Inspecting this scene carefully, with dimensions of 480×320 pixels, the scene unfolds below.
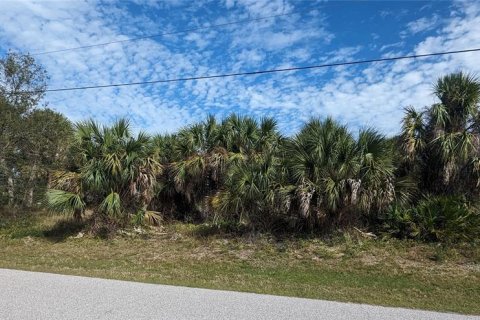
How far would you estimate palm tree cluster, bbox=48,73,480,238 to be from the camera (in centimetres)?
1273

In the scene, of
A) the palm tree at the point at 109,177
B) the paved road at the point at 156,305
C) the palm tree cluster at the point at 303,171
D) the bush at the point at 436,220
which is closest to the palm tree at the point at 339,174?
the palm tree cluster at the point at 303,171

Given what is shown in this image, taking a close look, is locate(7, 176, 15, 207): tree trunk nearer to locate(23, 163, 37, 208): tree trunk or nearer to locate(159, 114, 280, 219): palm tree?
locate(23, 163, 37, 208): tree trunk

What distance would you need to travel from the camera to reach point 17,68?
61.5 ft

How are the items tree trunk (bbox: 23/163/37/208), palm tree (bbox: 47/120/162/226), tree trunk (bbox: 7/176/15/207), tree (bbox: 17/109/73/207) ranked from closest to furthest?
palm tree (bbox: 47/120/162/226) → tree (bbox: 17/109/73/207) → tree trunk (bbox: 7/176/15/207) → tree trunk (bbox: 23/163/37/208)

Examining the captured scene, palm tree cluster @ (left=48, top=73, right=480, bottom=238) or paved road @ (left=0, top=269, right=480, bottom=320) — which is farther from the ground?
palm tree cluster @ (left=48, top=73, right=480, bottom=238)

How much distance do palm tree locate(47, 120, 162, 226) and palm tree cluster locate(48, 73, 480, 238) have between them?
4 centimetres

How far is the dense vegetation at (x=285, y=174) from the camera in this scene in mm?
12609

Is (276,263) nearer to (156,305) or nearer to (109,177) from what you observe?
(156,305)

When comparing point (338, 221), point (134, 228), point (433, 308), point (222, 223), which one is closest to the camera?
point (433, 308)

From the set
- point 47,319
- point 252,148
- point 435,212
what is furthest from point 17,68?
point 435,212

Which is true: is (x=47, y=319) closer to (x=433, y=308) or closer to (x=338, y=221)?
(x=433, y=308)

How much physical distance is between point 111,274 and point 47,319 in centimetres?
435

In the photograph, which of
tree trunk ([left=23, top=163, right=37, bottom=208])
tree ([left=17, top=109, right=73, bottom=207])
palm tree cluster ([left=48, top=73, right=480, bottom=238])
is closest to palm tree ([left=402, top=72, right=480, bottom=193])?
palm tree cluster ([left=48, top=73, right=480, bottom=238])

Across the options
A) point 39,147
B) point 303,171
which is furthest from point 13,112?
point 303,171
